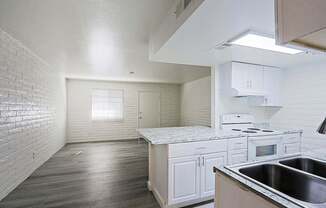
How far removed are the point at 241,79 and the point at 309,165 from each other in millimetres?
1810

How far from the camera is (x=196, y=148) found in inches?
80.6

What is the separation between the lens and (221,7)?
47.0 inches

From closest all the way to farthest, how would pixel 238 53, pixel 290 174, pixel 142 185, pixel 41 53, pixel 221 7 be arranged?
pixel 290 174
pixel 221 7
pixel 238 53
pixel 142 185
pixel 41 53

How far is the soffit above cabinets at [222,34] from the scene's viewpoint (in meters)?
1.22

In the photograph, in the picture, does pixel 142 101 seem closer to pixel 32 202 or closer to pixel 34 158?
pixel 34 158

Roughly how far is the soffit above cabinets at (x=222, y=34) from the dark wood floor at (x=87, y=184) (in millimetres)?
2095

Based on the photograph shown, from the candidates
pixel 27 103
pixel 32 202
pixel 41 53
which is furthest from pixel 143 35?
pixel 32 202

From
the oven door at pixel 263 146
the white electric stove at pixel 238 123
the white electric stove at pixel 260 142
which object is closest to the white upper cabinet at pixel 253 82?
the white electric stove at pixel 238 123

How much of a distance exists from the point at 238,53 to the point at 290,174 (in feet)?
5.89

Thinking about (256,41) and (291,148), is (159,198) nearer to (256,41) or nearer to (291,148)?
(256,41)

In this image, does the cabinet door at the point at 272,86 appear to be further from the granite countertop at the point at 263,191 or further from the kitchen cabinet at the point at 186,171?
the granite countertop at the point at 263,191

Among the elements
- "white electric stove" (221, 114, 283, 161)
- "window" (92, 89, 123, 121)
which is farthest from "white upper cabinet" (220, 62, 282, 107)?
"window" (92, 89, 123, 121)

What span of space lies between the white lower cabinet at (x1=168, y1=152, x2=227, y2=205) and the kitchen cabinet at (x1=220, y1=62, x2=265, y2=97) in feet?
4.09

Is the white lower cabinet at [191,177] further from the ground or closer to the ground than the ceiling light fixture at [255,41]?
closer to the ground
